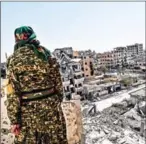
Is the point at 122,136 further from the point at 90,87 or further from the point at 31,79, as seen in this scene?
the point at 90,87

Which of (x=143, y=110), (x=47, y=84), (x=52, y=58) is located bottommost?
(x=143, y=110)

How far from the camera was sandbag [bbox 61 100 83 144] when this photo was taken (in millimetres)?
1756

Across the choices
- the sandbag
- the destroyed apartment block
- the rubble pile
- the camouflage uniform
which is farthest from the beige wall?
the camouflage uniform

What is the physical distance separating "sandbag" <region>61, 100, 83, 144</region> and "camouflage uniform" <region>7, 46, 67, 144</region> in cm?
45

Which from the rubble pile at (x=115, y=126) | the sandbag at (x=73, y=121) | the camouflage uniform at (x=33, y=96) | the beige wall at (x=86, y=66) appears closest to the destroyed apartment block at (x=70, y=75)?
the beige wall at (x=86, y=66)

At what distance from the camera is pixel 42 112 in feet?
4.09

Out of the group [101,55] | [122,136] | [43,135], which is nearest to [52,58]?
[43,135]

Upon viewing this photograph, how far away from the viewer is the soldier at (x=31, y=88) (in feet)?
3.90

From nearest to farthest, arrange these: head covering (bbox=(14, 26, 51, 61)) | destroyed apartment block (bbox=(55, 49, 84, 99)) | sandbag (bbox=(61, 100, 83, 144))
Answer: head covering (bbox=(14, 26, 51, 61)), sandbag (bbox=(61, 100, 83, 144)), destroyed apartment block (bbox=(55, 49, 84, 99))

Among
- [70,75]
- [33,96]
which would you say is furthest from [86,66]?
[33,96]

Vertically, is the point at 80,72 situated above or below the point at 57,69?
below

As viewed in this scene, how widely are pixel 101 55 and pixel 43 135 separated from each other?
19.3 m

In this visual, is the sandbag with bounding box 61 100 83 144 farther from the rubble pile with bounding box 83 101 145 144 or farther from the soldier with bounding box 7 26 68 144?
the rubble pile with bounding box 83 101 145 144

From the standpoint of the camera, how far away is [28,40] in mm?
1189
